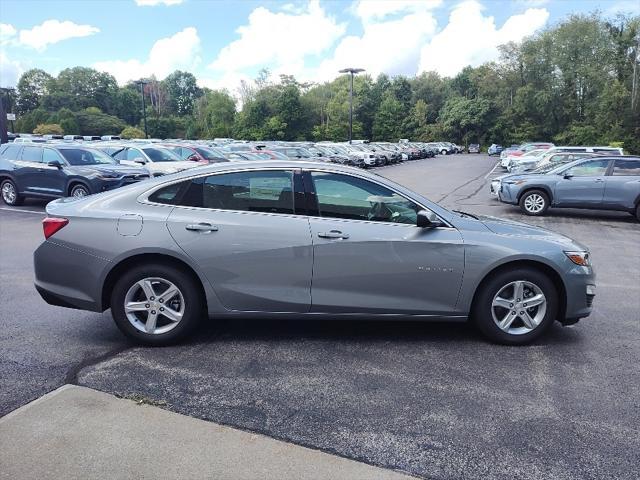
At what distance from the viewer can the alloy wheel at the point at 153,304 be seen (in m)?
4.38

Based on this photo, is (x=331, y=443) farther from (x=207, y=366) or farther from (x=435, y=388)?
(x=207, y=366)

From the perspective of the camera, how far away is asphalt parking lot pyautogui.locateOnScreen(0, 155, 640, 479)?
3000 millimetres

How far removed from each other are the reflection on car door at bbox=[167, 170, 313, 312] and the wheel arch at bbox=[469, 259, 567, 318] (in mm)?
1473

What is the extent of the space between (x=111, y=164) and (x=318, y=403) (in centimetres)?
1223

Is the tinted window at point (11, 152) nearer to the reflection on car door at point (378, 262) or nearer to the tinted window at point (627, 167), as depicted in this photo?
the reflection on car door at point (378, 262)

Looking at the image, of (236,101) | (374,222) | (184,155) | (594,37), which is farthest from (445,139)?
(374,222)

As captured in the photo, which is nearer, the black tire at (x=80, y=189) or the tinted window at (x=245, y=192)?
the tinted window at (x=245, y=192)

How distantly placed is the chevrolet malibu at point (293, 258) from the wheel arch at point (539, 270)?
1 cm

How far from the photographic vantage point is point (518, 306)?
177 inches

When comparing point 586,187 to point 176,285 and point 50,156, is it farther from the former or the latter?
point 50,156

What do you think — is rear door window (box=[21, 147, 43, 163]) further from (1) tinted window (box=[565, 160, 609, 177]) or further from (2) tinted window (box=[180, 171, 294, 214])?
(1) tinted window (box=[565, 160, 609, 177])

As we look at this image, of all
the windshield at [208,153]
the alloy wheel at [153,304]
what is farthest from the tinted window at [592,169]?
the windshield at [208,153]

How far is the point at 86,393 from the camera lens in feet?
11.7

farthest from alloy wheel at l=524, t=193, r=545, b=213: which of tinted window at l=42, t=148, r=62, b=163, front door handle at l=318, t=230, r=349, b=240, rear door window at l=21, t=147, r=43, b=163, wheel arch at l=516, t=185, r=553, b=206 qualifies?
rear door window at l=21, t=147, r=43, b=163
